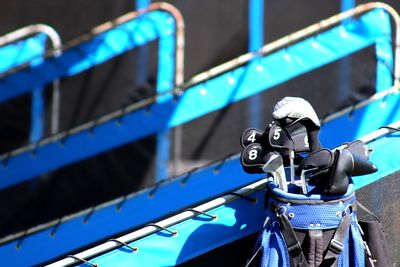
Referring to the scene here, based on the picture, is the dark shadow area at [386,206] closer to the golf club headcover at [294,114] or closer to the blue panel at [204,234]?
the blue panel at [204,234]

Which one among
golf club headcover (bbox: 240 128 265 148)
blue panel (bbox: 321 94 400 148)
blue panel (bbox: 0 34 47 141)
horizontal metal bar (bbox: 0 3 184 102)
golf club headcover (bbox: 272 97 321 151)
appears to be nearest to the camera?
golf club headcover (bbox: 272 97 321 151)

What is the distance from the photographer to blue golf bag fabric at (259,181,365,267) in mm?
1669

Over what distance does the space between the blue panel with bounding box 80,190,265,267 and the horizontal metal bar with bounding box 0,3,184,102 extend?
6.32 feet

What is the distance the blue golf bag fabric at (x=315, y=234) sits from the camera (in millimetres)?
1669

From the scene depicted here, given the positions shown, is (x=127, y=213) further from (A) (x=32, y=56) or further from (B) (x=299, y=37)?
(A) (x=32, y=56)

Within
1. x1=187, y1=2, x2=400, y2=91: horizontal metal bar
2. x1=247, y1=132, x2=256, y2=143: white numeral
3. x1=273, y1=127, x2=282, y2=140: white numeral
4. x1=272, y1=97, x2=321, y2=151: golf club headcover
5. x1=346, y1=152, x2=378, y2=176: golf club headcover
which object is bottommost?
x1=346, y1=152, x2=378, y2=176: golf club headcover

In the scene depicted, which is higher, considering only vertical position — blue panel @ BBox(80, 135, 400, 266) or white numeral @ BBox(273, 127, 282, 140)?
white numeral @ BBox(273, 127, 282, 140)

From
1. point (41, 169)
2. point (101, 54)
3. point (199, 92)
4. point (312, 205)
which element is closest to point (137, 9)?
point (101, 54)

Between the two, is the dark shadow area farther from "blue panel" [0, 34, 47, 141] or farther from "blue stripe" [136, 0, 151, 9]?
"blue panel" [0, 34, 47, 141]

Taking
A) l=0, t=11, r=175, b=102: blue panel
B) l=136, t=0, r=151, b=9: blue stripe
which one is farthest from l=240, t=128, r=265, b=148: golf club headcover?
l=136, t=0, r=151, b=9: blue stripe

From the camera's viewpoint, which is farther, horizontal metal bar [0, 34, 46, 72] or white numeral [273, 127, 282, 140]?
horizontal metal bar [0, 34, 46, 72]

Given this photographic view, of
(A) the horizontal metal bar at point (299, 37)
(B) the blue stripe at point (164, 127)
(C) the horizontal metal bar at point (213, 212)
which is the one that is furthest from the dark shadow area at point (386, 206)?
(A) the horizontal metal bar at point (299, 37)

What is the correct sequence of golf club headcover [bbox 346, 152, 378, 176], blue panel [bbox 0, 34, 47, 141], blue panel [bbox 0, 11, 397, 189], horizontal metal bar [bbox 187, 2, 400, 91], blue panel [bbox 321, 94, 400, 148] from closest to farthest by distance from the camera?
1. golf club headcover [bbox 346, 152, 378, 176]
2. blue panel [bbox 321, 94, 400, 148]
3. horizontal metal bar [bbox 187, 2, 400, 91]
4. blue panel [bbox 0, 11, 397, 189]
5. blue panel [bbox 0, 34, 47, 141]

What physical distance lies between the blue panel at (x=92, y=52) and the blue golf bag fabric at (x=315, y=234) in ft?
7.54
